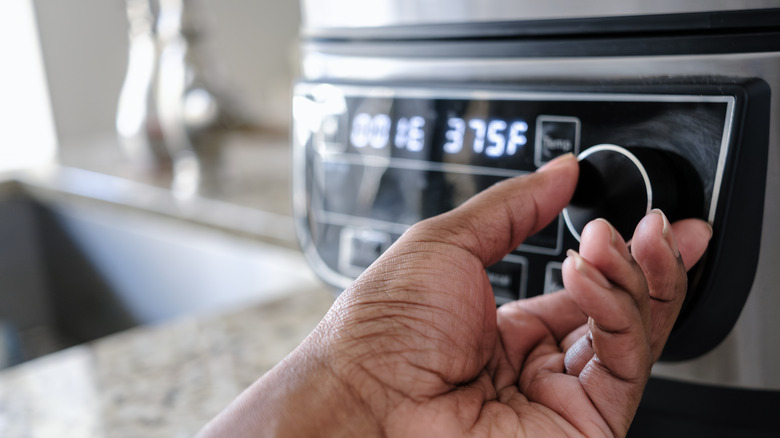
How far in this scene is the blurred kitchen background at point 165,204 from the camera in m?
1.04

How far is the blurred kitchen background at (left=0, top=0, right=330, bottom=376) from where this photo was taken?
1.04 m

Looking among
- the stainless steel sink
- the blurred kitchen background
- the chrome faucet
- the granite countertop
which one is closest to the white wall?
the blurred kitchen background

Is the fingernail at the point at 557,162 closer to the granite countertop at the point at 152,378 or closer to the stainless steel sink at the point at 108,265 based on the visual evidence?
the granite countertop at the point at 152,378

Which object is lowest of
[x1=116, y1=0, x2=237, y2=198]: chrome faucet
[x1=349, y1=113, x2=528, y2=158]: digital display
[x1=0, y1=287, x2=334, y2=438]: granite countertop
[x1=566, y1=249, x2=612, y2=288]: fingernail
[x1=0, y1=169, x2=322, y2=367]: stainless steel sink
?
[x1=0, y1=169, x2=322, y2=367]: stainless steel sink

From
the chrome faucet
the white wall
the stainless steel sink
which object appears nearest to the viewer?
the stainless steel sink

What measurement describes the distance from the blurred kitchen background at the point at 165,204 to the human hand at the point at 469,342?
447 mm

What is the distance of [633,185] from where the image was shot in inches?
12.4

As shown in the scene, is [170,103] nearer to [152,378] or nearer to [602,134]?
[152,378]

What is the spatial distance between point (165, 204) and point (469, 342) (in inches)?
35.9

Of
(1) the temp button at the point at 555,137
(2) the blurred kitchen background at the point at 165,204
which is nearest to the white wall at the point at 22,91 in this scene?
(2) the blurred kitchen background at the point at 165,204

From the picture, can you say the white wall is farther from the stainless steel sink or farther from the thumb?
the thumb

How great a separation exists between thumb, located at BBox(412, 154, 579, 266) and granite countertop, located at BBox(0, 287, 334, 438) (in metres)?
0.28

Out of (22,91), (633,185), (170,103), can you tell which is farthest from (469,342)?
(22,91)

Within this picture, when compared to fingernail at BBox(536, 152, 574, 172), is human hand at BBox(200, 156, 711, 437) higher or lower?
lower
